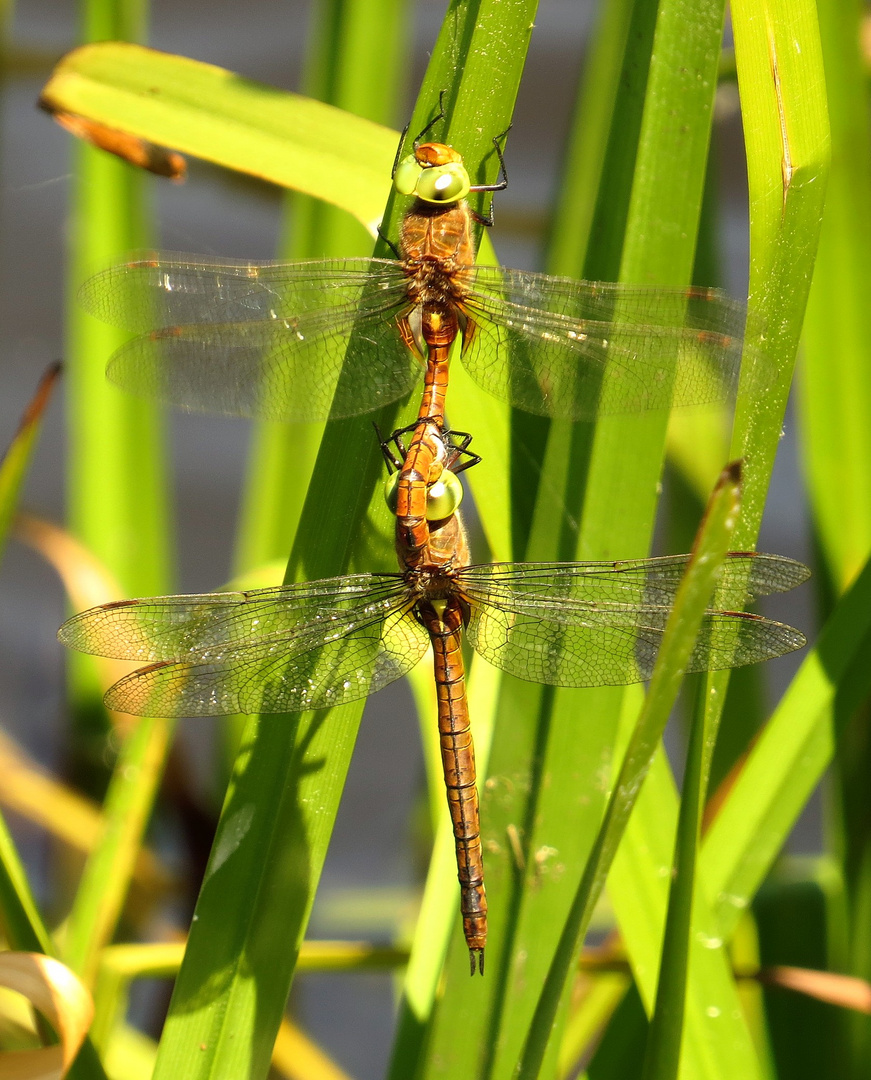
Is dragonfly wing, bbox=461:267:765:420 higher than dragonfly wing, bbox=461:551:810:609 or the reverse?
higher

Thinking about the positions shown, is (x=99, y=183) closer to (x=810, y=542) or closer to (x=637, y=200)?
(x=637, y=200)

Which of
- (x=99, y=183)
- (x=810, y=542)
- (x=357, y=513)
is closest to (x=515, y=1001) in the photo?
(x=357, y=513)

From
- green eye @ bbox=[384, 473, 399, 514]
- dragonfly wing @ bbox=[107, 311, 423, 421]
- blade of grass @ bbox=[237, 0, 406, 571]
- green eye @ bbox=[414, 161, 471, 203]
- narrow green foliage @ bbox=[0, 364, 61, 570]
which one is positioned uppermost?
blade of grass @ bbox=[237, 0, 406, 571]

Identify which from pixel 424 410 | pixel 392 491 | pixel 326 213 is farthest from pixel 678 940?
pixel 326 213

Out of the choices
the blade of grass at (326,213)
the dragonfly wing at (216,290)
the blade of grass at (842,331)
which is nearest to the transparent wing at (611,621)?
the dragonfly wing at (216,290)

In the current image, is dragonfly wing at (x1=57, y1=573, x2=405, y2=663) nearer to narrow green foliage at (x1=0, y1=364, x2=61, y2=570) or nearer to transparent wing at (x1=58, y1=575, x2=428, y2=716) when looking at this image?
transparent wing at (x1=58, y1=575, x2=428, y2=716)

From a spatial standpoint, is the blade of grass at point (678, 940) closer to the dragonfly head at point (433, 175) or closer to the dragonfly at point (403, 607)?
the dragonfly at point (403, 607)

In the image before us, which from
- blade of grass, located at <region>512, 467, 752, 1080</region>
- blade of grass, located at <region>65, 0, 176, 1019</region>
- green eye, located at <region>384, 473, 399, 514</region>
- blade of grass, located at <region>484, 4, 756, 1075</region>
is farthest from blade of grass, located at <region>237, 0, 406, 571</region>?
blade of grass, located at <region>512, 467, 752, 1080</region>
